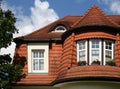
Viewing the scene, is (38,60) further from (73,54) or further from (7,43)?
(7,43)

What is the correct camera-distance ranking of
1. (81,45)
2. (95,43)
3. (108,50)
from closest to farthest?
(95,43) < (108,50) < (81,45)

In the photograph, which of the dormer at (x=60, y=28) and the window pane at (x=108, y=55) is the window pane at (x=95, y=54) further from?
the dormer at (x=60, y=28)

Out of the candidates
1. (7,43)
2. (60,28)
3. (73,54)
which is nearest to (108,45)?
(73,54)

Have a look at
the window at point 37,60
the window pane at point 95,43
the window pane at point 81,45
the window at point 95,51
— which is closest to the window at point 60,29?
the window at point 37,60

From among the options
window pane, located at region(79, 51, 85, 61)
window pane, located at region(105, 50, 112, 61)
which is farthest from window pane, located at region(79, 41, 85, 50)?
window pane, located at region(105, 50, 112, 61)

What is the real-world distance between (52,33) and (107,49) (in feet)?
16.5

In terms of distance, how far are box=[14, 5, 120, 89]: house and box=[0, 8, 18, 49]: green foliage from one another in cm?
317

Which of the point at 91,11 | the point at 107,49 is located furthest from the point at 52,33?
the point at 107,49

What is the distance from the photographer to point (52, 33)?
27.0m

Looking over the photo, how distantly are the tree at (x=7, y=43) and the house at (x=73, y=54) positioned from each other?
6.35 feet

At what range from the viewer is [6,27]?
2203 centimetres

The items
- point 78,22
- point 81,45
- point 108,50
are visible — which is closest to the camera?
point 108,50

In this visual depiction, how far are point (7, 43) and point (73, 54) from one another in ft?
13.7

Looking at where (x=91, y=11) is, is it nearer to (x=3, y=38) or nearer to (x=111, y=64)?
(x=111, y=64)
